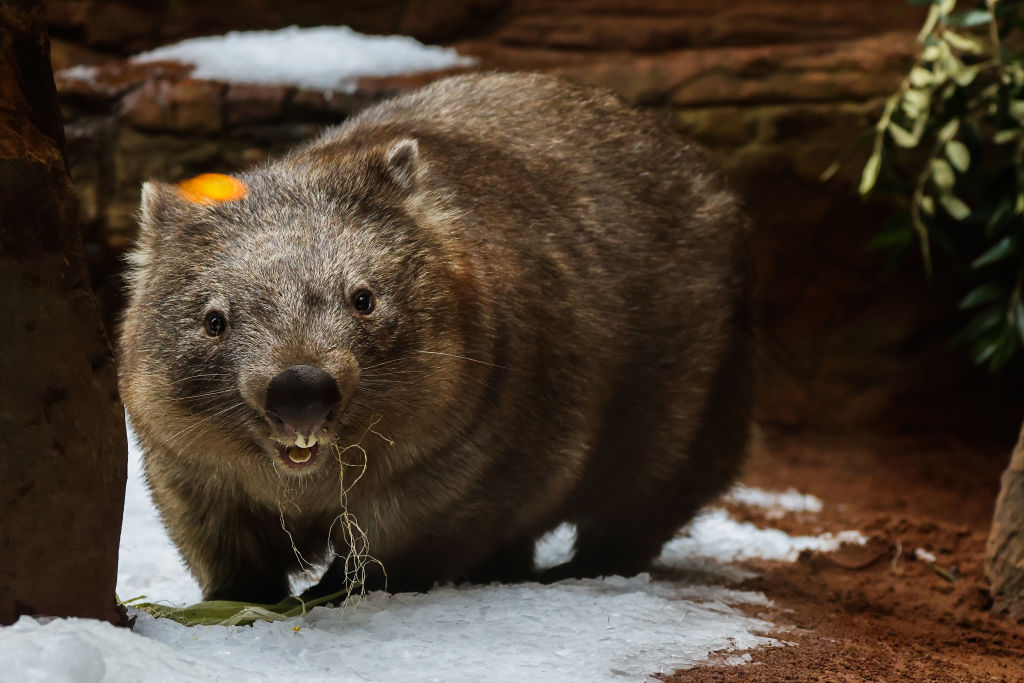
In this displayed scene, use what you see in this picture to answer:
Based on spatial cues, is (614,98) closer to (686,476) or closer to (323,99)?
(686,476)

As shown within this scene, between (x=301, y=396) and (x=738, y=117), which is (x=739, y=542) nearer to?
(x=738, y=117)

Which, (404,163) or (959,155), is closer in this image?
(404,163)

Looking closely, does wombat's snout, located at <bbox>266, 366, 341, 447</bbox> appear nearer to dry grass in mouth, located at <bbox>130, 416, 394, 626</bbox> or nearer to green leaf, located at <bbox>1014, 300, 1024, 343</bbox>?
dry grass in mouth, located at <bbox>130, 416, 394, 626</bbox>

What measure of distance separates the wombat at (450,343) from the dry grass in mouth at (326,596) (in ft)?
0.12

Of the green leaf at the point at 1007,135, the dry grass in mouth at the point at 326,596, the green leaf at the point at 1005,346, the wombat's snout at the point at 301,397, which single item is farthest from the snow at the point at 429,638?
the green leaf at the point at 1007,135

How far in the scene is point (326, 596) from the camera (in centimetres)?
356

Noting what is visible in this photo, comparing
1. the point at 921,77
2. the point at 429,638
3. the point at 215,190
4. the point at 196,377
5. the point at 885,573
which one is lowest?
the point at 885,573

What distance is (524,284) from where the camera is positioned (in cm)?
376

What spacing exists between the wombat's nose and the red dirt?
3.29 ft

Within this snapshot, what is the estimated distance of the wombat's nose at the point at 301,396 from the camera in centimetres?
287

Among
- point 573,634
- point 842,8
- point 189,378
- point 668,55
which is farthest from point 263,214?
point 842,8

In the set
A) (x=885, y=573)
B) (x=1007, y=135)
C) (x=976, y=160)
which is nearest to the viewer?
(x=885, y=573)

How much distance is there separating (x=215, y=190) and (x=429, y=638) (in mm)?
1359

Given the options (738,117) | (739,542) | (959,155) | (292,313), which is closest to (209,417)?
(292,313)
